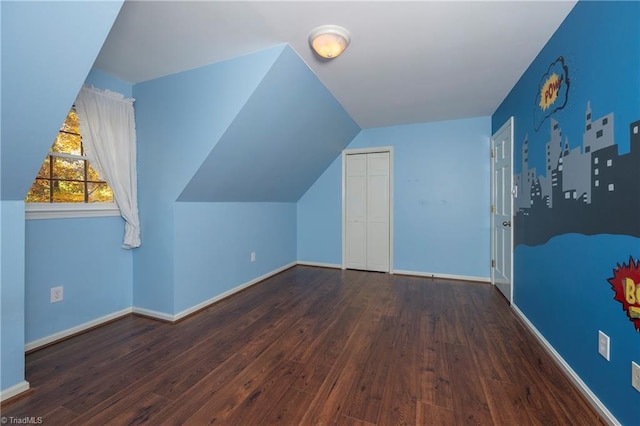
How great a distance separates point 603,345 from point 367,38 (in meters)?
2.35

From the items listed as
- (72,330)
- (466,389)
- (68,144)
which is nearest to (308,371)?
(466,389)

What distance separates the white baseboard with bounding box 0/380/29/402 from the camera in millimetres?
1463

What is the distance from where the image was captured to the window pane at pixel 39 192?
78.8 inches

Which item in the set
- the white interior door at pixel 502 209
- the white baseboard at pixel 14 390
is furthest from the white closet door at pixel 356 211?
the white baseboard at pixel 14 390

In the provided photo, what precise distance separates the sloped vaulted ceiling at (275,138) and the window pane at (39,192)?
3.11ft

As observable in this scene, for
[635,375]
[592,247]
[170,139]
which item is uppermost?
[170,139]

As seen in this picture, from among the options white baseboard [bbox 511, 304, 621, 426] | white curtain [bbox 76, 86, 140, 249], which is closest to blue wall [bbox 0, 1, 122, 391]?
white curtain [bbox 76, 86, 140, 249]

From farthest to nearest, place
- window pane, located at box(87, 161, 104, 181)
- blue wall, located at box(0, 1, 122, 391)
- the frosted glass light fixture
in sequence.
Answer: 1. window pane, located at box(87, 161, 104, 181)
2. the frosted glass light fixture
3. blue wall, located at box(0, 1, 122, 391)

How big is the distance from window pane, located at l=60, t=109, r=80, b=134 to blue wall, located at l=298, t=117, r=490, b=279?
334 centimetres

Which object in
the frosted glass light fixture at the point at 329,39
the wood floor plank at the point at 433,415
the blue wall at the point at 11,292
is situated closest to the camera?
the wood floor plank at the point at 433,415

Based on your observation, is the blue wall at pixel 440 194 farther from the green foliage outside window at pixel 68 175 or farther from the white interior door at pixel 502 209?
the green foliage outside window at pixel 68 175

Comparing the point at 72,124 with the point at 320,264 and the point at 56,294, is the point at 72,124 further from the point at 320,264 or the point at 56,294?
the point at 320,264

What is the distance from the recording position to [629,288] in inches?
48.3

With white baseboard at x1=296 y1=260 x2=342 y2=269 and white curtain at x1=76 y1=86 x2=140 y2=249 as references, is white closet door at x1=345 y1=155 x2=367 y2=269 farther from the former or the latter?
white curtain at x1=76 y1=86 x2=140 y2=249
